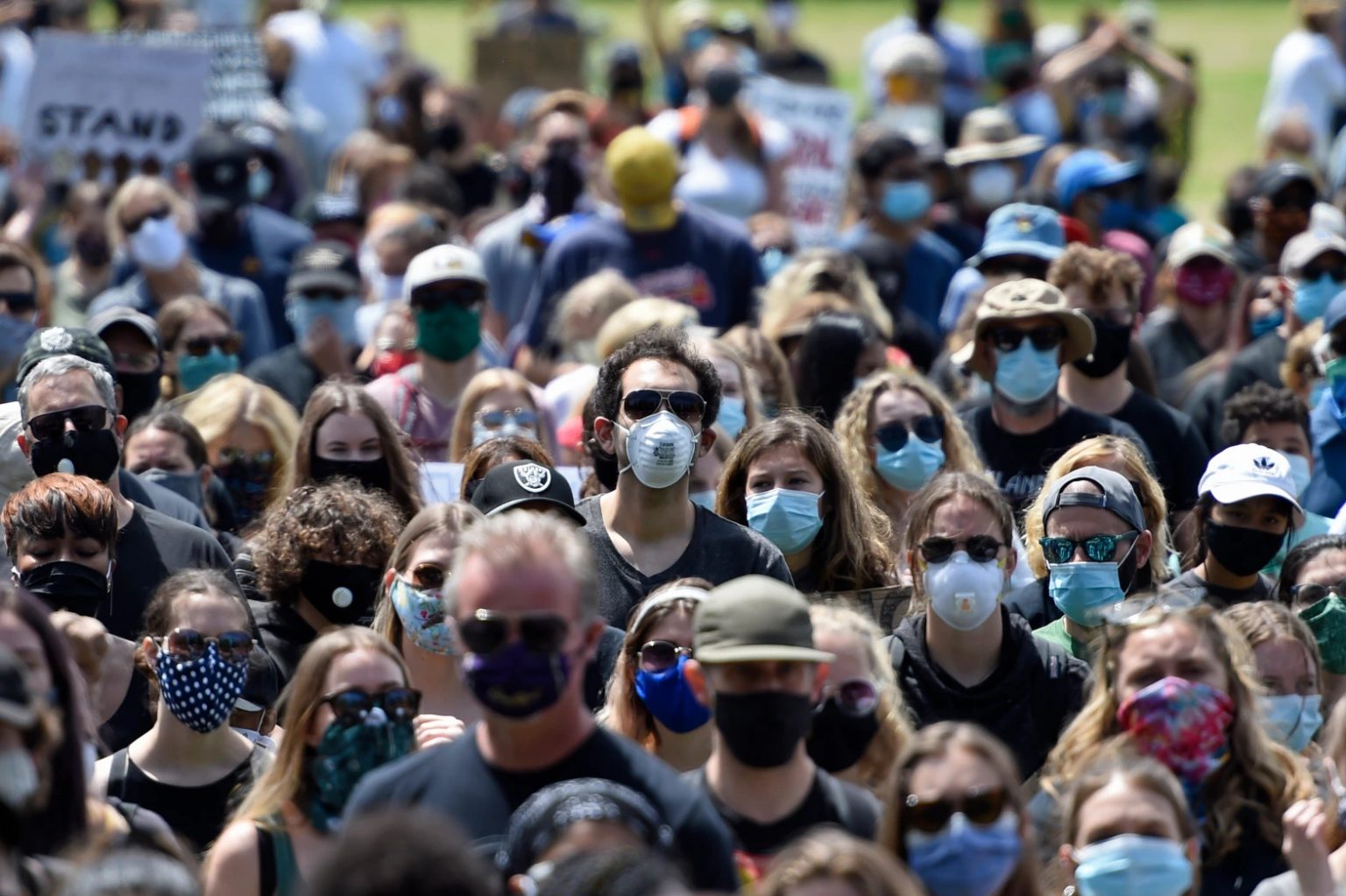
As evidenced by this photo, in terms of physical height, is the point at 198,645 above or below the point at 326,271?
below

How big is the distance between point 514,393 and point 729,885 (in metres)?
4.13

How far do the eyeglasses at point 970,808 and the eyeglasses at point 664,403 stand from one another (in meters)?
2.22

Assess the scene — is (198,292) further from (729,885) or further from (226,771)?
(729,885)

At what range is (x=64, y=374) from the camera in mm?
7082

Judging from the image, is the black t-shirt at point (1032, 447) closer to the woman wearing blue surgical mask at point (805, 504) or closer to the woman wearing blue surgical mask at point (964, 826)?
the woman wearing blue surgical mask at point (805, 504)

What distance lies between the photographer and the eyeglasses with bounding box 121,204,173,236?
1095 centimetres

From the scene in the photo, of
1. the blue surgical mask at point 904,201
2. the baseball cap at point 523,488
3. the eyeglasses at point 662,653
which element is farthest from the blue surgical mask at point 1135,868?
the blue surgical mask at point 904,201

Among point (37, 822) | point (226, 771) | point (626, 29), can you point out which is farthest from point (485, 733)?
point (626, 29)

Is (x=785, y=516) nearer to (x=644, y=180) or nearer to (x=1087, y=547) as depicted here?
(x=1087, y=547)

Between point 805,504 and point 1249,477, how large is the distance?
53.3 inches

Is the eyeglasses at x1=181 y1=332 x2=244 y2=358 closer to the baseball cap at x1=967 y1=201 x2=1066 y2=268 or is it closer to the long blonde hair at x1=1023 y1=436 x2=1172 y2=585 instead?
the baseball cap at x1=967 y1=201 x2=1066 y2=268

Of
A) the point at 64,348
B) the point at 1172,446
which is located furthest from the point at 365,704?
the point at 1172,446

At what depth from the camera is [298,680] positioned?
528 centimetres

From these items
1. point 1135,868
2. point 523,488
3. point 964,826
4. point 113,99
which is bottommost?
point 1135,868
